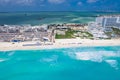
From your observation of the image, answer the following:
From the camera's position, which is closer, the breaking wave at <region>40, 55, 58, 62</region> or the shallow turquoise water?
the shallow turquoise water

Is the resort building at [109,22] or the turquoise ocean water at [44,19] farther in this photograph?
the turquoise ocean water at [44,19]

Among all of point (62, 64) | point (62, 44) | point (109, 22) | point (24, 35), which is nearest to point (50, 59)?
point (62, 64)

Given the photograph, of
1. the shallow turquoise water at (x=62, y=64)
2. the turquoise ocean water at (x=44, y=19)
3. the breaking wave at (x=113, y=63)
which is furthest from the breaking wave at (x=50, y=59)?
the turquoise ocean water at (x=44, y=19)

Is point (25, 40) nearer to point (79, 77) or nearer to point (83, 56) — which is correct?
point (83, 56)

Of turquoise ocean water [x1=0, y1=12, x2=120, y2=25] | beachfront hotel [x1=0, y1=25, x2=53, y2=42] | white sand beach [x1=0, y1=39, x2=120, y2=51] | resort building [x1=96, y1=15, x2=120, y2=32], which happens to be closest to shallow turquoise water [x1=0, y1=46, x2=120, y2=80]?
white sand beach [x1=0, y1=39, x2=120, y2=51]

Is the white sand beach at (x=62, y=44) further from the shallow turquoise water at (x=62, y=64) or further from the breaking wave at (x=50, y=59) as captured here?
the breaking wave at (x=50, y=59)

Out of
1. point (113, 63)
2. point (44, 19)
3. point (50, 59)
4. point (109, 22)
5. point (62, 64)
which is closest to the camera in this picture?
point (62, 64)

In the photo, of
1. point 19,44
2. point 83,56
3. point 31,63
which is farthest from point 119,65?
point 19,44

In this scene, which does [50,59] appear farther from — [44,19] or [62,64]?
[44,19]

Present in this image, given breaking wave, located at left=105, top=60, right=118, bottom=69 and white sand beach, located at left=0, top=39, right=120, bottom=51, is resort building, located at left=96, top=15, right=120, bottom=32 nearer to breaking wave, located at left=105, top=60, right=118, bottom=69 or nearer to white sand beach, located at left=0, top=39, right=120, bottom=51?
white sand beach, located at left=0, top=39, right=120, bottom=51
